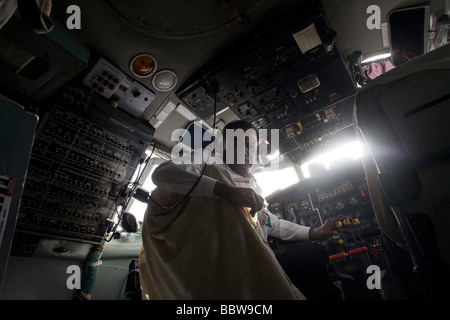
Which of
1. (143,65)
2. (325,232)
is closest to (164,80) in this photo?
(143,65)

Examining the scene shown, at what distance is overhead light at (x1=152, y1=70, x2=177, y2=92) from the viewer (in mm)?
2320

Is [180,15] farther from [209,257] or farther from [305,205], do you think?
[305,205]

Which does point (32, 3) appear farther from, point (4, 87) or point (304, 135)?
point (304, 135)

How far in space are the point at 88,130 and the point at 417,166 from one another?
2.46 meters

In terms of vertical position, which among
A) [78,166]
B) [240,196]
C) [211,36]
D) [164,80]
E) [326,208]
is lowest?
[240,196]

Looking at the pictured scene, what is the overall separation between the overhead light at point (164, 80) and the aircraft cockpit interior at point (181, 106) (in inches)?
0.4

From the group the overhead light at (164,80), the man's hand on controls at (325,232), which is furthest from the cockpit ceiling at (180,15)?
the man's hand on controls at (325,232)

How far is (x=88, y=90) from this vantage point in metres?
2.15

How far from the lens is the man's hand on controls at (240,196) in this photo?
119cm

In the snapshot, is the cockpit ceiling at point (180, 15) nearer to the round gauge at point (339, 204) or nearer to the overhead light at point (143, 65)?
the overhead light at point (143, 65)

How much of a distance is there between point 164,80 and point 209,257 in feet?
6.54

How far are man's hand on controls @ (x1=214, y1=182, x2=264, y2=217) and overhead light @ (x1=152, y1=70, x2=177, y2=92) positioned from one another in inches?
63.7

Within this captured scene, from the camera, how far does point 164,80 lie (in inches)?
93.0

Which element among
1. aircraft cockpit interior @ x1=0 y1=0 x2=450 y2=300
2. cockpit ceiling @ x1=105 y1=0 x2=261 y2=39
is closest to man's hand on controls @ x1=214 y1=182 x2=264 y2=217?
aircraft cockpit interior @ x1=0 y1=0 x2=450 y2=300
